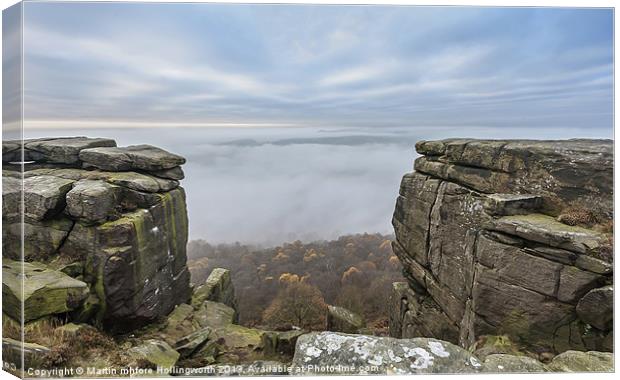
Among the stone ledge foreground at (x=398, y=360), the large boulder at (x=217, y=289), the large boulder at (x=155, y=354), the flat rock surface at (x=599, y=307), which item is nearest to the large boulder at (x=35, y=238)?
the large boulder at (x=155, y=354)

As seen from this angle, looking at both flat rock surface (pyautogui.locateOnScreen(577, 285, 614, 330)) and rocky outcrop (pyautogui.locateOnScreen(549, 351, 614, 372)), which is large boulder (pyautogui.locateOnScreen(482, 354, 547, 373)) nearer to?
rocky outcrop (pyautogui.locateOnScreen(549, 351, 614, 372))

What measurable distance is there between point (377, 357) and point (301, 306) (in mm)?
3446

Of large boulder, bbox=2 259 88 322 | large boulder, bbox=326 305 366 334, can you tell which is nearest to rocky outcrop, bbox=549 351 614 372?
large boulder, bbox=326 305 366 334

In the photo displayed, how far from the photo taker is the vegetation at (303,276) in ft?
32.3

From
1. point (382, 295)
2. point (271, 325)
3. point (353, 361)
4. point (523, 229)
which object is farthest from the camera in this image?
point (382, 295)

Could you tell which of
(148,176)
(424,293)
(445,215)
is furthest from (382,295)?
(148,176)

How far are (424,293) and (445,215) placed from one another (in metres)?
3.77

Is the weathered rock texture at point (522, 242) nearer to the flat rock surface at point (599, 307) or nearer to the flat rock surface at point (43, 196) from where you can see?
the flat rock surface at point (599, 307)

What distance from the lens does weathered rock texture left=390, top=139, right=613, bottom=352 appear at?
729 cm

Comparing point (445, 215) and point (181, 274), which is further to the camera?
point (181, 274)

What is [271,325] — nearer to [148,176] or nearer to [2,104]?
[148,176]

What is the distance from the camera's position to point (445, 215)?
10.2m

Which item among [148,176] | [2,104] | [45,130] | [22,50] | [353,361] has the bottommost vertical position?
[353,361]

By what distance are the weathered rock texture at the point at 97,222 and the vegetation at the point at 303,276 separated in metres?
2.26
